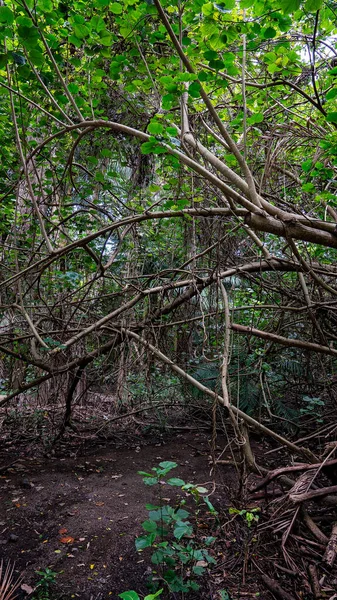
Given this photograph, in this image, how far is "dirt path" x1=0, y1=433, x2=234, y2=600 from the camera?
2391mm

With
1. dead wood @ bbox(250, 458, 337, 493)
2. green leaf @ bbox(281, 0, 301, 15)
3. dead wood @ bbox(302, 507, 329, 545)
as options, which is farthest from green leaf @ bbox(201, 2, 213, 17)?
dead wood @ bbox(302, 507, 329, 545)

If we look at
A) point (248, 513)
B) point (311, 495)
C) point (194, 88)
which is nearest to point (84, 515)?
point (248, 513)

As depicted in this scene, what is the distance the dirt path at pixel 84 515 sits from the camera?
2.39 meters

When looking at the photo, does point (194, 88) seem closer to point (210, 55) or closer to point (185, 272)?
point (210, 55)

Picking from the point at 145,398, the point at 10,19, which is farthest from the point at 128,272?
the point at 10,19

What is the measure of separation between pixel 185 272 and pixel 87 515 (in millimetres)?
2157

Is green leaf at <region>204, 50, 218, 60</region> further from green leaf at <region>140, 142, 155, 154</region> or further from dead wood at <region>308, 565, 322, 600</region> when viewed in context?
dead wood at <region>308, 565, 322, 600</region>

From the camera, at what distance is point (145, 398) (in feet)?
19.2

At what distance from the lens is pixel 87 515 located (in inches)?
121

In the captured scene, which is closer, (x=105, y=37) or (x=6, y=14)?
(x=6, y=14)

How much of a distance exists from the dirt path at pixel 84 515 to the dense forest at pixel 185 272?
0.03 meters

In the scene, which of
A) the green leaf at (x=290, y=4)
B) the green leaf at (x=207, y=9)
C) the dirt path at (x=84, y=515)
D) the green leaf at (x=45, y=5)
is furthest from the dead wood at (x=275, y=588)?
the green leaf at (x=45, y=5)

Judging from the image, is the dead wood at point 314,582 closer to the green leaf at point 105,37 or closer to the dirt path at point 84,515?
the dirt path at point 84,515

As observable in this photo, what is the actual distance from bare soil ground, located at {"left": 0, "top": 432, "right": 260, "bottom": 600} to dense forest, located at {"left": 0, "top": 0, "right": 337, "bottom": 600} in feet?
0.09
